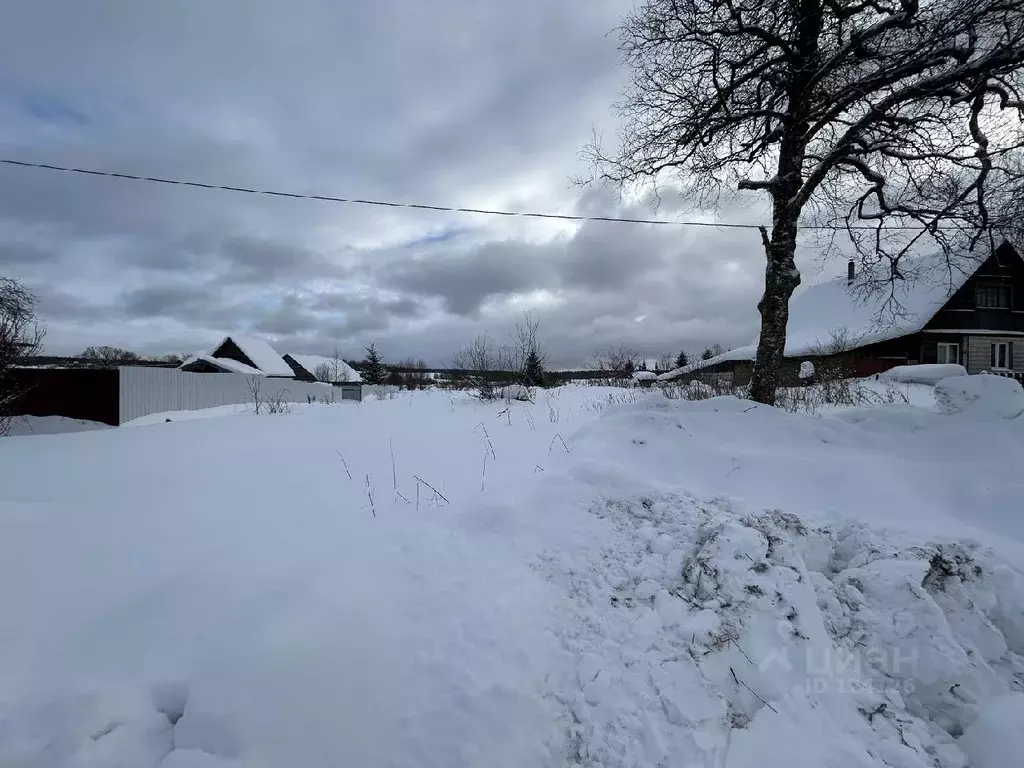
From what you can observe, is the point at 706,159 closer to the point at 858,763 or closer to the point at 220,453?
the point at 858,763

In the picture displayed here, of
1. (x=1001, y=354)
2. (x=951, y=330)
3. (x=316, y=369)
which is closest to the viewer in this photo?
(x=951, y=330)

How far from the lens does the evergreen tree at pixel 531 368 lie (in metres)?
13.8

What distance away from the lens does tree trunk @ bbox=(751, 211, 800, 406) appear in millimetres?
6293

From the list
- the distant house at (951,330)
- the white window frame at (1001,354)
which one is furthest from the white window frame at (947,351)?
the white window frame at (1001,354)

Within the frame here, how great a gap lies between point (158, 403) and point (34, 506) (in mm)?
13134

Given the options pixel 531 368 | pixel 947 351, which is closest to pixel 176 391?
pixel 531 368

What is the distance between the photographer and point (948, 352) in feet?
65.2

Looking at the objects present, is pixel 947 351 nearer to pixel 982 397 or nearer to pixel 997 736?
pixel 982 397

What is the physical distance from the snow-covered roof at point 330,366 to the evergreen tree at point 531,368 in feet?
108

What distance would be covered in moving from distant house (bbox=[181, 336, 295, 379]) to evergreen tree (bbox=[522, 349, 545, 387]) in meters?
21.7

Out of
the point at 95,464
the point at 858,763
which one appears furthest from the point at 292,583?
the point at 95,464

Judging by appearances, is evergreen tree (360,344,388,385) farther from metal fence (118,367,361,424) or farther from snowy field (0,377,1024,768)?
snowy field (0,377,1024,768)

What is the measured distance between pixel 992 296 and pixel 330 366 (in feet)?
163

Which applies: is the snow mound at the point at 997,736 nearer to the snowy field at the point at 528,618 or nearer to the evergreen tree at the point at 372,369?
the snowy field at the point at 528,618
